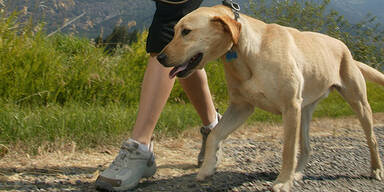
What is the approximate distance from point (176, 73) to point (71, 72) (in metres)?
2.97

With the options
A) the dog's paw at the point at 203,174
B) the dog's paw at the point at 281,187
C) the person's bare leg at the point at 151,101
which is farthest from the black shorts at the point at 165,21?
the dog's paw at the point at 281,187

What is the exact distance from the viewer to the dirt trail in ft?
9.00

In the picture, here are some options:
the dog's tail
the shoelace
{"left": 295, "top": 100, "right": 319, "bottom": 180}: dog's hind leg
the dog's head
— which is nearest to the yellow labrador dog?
the dog's head

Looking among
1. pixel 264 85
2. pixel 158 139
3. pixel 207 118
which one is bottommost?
pixel 158 139

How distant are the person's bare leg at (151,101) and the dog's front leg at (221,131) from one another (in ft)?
1.34

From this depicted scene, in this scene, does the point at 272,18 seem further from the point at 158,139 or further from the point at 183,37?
the point at 183,37

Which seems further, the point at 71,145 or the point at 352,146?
the point at 352,146

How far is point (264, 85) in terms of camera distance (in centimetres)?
251

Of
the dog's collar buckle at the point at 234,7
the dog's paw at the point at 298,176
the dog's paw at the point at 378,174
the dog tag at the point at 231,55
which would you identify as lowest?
the dog's paw at the point at 378,174

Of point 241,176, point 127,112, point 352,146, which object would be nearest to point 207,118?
point 241,176

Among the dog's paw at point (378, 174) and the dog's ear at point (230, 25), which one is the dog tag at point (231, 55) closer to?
the dog's ear at point (230, 25)

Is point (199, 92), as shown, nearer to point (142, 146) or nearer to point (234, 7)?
point (142, 146)

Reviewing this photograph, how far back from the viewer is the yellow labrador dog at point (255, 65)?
241 centimetres

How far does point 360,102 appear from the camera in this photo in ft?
10.8
